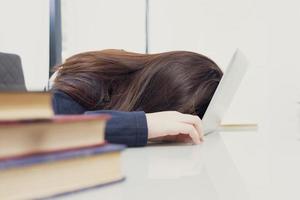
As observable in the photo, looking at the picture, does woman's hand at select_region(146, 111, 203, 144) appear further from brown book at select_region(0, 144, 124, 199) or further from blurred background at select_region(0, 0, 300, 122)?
blurred background at select_region(0, 0, 300, 122)

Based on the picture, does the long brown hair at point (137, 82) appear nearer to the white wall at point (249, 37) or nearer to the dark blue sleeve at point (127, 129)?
the dark blue sleeve at point (127, 129)

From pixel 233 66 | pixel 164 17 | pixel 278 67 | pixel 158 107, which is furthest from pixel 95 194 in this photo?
pixel 164 17

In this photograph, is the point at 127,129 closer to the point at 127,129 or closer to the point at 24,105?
the point at 127,129

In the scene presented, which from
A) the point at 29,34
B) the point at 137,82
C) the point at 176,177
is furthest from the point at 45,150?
the point at 29,34

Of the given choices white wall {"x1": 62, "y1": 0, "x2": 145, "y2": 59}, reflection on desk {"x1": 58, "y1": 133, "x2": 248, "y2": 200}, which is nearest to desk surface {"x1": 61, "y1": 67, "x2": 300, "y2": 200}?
reflection on desk {"x1": 58, "y1": 133, "x2": 248, "y2": 200}

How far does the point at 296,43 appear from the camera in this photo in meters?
1.94

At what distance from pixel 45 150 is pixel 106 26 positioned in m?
2.52

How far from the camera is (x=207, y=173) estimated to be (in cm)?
47

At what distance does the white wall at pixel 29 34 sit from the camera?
2673 mm

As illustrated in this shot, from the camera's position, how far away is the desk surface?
359mm

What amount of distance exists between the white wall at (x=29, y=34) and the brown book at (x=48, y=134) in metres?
2.46

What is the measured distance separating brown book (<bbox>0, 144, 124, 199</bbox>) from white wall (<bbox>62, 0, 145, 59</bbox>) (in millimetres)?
2389

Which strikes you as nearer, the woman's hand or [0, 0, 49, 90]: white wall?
the woman's hand

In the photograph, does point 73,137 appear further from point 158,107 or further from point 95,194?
point 158,107
